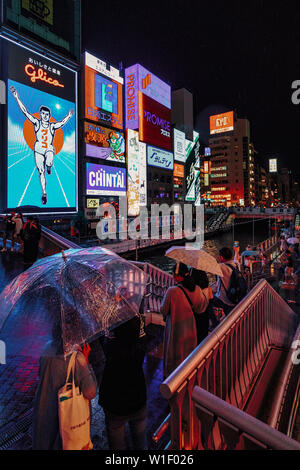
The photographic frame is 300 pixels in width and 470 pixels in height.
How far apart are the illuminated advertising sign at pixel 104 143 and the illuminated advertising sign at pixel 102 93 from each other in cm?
110

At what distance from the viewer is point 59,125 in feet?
80.8

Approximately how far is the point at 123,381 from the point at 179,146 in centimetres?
5600

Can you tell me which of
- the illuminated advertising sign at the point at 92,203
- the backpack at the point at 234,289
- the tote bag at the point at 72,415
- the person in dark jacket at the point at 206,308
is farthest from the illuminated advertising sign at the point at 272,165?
the tote bag at the point at 72,415

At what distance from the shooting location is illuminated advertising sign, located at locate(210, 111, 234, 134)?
94250 millimetres

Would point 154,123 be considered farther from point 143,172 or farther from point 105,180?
point 105,180

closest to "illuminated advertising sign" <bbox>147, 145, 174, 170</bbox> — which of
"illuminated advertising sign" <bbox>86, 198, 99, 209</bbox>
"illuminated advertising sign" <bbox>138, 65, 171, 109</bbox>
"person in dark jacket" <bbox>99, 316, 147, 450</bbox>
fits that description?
"illuminated advertising sign" <bbox>138, 65, 171, 109</bbox>

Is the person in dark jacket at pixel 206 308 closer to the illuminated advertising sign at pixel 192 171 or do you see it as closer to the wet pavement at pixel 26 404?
the wet pavement at pixel 26 404

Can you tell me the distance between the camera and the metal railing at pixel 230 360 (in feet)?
7.05

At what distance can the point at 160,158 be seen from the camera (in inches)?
1847

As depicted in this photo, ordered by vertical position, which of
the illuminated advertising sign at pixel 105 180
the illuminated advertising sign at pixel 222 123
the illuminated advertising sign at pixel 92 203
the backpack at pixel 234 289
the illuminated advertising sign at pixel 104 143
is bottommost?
the backpack at pixel 234 289

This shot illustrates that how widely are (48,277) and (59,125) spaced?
25591 mm

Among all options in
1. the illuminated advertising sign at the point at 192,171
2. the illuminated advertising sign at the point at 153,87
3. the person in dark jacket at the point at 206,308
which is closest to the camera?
the person in dark jacket at the point at 206,308

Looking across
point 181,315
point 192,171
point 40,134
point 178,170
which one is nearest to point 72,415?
point 181,315

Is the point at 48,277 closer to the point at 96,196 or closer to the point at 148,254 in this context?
the point at 148,254
